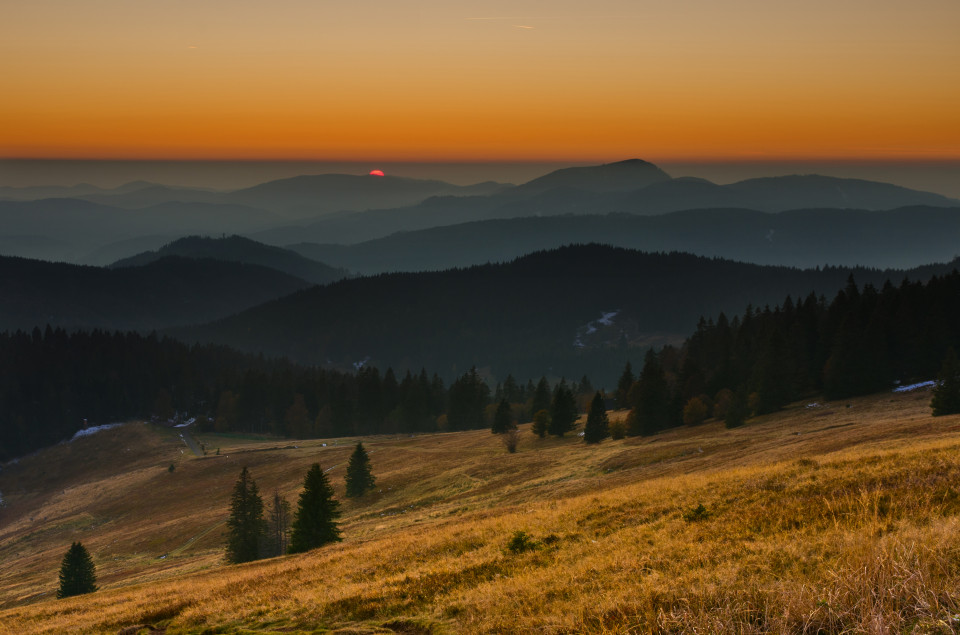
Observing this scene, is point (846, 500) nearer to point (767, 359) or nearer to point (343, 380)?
point (767, 359)

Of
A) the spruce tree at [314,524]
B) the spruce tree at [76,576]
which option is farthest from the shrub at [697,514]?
the spruce tree at [76,576]

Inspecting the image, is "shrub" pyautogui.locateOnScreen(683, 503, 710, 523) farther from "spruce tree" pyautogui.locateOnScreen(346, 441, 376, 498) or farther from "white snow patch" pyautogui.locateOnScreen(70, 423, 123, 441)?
"white snow patch" pyautogui.locateOnScreen(70, 423, 123, 441)

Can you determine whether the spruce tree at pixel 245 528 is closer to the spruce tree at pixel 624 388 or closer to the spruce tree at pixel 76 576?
the spruce tree at pixel 76 576

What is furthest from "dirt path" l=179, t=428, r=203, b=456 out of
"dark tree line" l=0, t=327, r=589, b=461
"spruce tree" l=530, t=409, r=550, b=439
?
"spruce tree" l=530, t=409, r=550, b=439

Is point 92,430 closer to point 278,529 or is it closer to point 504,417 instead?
point 504,417

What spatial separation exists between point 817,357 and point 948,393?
32.4 meters

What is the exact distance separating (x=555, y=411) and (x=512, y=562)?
67540 millimetres

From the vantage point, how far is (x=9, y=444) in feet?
483

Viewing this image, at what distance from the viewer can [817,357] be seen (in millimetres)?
72375

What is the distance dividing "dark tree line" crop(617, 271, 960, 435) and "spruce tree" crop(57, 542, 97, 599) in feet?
187

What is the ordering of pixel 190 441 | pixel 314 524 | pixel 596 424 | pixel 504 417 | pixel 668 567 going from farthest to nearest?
pixel 190 441 → pixel 504 417 → pixel 596 424 → pixel 314 524 → pixel 668 567

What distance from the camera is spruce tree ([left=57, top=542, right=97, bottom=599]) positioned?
43500 millimetres

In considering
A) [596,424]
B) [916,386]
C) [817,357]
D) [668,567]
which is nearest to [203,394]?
[596,424]

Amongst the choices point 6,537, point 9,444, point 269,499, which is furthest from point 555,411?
point 9,444
